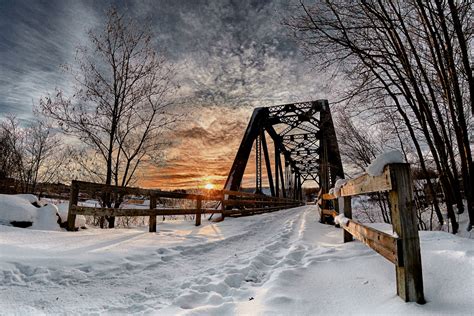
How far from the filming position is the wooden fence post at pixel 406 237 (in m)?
1.66

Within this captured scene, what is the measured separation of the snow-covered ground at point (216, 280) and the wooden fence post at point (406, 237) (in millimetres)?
89

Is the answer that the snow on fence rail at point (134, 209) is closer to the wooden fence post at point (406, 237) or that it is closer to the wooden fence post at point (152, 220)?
the wooden fence post at point (152, 220)

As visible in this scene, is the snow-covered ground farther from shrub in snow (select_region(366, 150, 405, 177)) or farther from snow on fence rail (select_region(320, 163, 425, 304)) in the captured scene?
shrub in snow (select_region(366, 150, 405, 177))

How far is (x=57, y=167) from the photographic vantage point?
648 inches

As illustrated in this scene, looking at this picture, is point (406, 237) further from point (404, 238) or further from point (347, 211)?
point (347, 211)

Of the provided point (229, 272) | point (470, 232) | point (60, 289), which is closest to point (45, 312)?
point (60, 289)

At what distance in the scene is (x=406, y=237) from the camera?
1.68 metres

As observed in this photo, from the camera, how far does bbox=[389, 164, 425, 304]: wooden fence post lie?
A: 166 centimetres

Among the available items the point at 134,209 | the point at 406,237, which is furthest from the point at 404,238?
Answer: the point at 134,209

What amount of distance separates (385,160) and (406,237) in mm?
508

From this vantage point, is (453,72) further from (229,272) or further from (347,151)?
(347,151)

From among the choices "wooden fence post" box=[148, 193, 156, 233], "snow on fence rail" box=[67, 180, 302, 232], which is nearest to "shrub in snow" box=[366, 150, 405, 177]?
"snow on fence rail" box=[67, 180, 302, 232]

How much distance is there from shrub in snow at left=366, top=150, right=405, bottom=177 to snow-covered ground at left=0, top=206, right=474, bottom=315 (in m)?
0.84

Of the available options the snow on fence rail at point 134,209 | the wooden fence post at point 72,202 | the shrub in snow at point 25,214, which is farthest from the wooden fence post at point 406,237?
the shrub in snow at point 25,214
